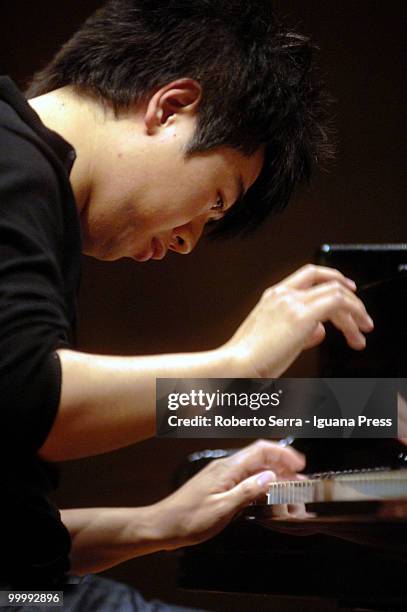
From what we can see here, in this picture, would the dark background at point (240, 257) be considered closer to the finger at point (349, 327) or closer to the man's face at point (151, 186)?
the man's face at point (151, 186)

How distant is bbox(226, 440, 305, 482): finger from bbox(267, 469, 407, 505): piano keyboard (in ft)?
0.08

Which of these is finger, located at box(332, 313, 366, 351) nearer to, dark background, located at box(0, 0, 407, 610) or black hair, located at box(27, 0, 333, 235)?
black hair, located at box(27, 0, 333, 235)

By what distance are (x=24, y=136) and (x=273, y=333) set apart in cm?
26

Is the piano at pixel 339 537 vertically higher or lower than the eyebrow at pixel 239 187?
lower

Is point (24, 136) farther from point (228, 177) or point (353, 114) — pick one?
point (353, 114)

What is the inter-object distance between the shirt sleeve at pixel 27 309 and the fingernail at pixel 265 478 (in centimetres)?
37

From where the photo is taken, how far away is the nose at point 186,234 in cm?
103

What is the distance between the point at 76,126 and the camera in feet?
3.15

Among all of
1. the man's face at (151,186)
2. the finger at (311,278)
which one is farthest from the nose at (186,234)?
the finger at (311,278)

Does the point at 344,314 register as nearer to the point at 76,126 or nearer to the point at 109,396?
the point at 109,396

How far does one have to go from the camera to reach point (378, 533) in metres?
1.03

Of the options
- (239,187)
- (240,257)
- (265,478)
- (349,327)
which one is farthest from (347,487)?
(240,257)

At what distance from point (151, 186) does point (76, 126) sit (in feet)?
0.32

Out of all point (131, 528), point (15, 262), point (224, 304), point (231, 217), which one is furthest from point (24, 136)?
point (224, 304)
